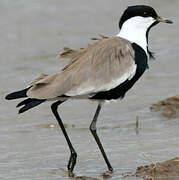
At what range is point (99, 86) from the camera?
736 cm

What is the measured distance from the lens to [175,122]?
9.20m

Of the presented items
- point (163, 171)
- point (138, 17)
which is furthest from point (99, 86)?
point (163, 171)

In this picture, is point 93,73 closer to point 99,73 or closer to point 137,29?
point 99,73

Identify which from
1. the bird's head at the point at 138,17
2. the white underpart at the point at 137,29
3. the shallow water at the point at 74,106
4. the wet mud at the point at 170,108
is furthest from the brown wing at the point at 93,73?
the wet mud at the point at 170,108

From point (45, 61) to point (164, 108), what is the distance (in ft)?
16.7

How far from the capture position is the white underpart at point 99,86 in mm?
7254

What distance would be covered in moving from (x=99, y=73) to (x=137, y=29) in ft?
2.63

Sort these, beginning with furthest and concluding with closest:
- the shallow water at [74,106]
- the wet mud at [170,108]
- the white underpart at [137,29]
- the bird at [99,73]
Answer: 1. the wet mud at [170,108]
2. the shallow water at [74,106]
3. the white underpart at [137,29]
4. the bird at [99,73]

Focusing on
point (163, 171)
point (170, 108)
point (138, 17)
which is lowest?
point (170, 108)

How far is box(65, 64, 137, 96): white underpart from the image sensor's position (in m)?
7.25

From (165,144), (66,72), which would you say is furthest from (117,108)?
(66,72)

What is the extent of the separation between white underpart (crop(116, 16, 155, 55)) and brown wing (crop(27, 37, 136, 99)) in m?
0.16

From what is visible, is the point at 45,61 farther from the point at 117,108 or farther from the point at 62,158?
the point at 62,158

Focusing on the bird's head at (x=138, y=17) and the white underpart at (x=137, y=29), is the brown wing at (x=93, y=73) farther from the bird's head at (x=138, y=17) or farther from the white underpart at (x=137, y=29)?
the bird's head at (x=138, y=17)
